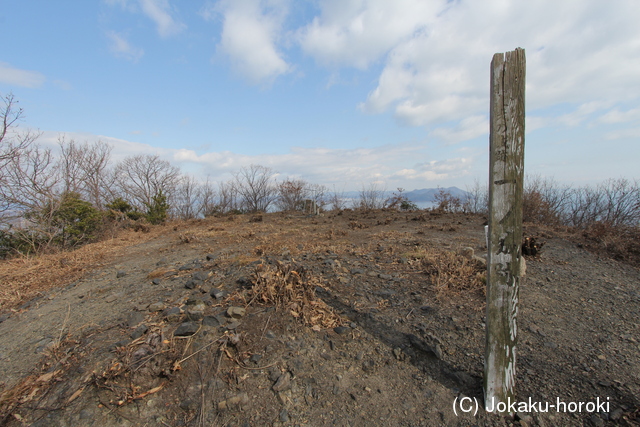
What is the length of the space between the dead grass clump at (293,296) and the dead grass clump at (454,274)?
4.86 feet

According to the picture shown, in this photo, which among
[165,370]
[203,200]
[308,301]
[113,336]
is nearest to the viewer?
[165,370]

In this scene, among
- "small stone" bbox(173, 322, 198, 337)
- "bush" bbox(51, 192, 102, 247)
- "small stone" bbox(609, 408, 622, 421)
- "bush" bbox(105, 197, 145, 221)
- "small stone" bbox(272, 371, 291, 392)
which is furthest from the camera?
"bush" bbox(105, 197, 145, 221)

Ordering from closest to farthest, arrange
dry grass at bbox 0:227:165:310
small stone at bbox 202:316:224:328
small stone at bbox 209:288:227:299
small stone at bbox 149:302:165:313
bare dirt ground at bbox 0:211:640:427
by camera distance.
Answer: bare dirt ground at bbox 0:211:640:427
small stone at bbox 202:316:224:328
small stone at bbox 149:302:165:313
small stone at bbox 209:288:227:299
dry grass at bbox 0:227:165:310

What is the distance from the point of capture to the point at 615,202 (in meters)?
10.1

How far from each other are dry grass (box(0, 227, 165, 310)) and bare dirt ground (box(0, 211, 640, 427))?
0.45 metres

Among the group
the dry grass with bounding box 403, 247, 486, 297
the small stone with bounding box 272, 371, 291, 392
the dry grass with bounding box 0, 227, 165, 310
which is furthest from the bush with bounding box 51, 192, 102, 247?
the dry grass with bounding box 403, 247, 486, 297

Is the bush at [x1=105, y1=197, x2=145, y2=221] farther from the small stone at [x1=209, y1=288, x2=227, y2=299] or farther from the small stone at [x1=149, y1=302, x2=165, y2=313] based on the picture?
the small stone at [x1=209, y1=288, x2=227, y2=299]

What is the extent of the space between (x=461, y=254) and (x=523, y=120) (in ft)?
11.9

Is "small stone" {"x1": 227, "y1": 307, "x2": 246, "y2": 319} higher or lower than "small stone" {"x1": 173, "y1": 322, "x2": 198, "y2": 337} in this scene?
higher

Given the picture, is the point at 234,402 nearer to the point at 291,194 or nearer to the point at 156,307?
the point at 156,307

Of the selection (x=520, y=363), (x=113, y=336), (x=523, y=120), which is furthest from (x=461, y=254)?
(x=113, y=336)

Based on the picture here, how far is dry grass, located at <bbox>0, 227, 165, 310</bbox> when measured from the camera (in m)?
4.49

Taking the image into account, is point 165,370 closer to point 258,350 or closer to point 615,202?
point 258,350

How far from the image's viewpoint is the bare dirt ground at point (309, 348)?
1996 millimetres
